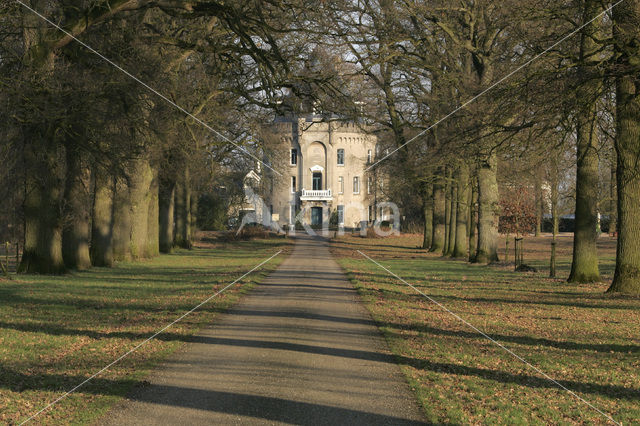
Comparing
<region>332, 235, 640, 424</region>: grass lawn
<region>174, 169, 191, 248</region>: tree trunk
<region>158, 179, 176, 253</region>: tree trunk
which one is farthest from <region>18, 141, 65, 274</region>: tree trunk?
<region>174, 169, 191, 248</region>: tree trunk

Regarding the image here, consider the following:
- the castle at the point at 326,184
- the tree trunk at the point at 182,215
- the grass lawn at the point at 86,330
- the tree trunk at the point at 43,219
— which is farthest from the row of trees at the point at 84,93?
the castle at the point at 326,184

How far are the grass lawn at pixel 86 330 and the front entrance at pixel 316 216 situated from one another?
217 feet

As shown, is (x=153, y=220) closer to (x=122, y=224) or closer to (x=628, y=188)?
(x=122, y=224)

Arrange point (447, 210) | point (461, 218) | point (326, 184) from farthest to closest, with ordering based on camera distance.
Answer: point (326, 184) → point (447, 210) → point (461, 218)

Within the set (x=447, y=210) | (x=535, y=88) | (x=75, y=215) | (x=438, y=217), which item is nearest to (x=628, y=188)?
(x=535, y=88)

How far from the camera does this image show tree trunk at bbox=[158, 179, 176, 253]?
39825 mm

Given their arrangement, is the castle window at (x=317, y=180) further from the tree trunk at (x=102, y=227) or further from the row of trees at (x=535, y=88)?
the tree trunk at (x=102, y=227)

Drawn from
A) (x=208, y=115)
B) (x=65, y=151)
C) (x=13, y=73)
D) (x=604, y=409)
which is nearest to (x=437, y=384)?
(x=604, y=409)

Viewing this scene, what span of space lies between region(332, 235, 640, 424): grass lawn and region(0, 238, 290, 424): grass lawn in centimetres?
387

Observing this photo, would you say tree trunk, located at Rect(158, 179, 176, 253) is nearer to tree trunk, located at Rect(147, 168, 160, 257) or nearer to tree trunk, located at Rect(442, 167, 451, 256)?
tree trunk, located at Rect(147, 168, 160, 257)

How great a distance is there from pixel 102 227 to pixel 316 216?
212ft

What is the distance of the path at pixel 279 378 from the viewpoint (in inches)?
283

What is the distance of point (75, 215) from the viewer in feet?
74.7

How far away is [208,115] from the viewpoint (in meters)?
26.1
